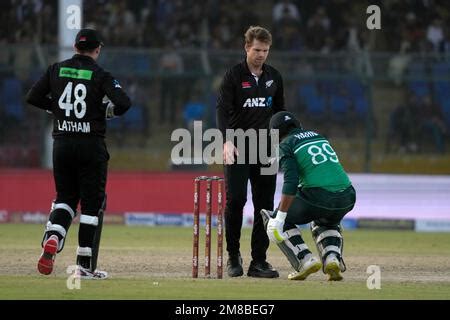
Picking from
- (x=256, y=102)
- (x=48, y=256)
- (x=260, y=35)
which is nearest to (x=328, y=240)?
(x=256, y=102)

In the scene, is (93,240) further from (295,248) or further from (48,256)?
(295,248)

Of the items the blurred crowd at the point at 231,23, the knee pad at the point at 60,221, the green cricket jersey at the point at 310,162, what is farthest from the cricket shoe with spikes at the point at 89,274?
the blurred crowd at the point at 231,23

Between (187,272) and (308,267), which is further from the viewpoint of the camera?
(187,272)

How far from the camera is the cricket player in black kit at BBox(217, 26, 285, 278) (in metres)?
11.9

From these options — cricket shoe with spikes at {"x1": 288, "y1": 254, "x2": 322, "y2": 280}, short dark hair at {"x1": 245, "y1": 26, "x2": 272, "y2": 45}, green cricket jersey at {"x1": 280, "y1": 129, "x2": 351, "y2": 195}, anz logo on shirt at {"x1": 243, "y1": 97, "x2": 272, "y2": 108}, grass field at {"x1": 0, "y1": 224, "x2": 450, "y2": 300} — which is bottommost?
grass field at {"x1": 0, "y1": 224, "x2": 450, "y2": 300}

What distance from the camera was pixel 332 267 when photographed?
36.7ft

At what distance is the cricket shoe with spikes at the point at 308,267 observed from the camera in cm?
1116

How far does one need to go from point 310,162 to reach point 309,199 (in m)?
0.37

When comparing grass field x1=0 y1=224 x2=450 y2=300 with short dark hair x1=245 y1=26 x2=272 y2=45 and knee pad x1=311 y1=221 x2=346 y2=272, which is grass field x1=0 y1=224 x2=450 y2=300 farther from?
short dark hair x1=245 y1=26 x2=272 y2=45

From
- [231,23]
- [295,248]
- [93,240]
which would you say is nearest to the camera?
[295,248]

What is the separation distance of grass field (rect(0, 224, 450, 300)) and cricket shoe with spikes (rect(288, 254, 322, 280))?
9 centimetres

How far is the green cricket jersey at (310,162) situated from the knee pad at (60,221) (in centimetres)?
221

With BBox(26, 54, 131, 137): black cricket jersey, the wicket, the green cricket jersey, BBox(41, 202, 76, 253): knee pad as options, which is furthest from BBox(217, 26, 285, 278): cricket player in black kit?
BBox(41, 202, 76, 253): knee pad
